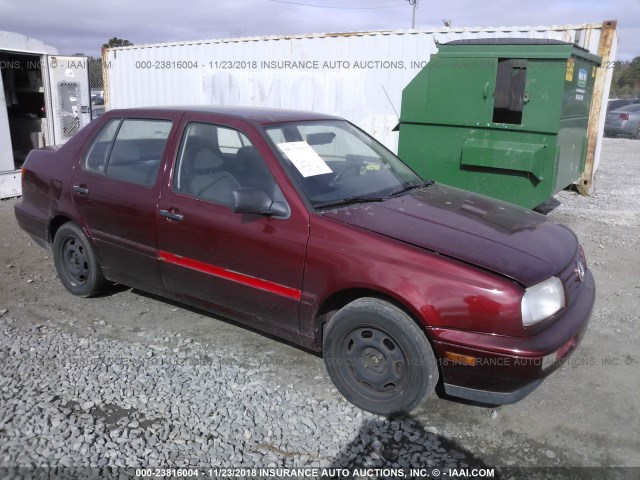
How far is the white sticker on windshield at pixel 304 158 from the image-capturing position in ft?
11.4

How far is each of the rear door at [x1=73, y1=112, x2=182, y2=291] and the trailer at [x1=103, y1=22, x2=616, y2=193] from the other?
20.1ft

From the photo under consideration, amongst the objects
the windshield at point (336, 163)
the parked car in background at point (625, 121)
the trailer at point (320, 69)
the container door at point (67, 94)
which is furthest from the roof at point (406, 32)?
the parked car in background at point (625, 121)

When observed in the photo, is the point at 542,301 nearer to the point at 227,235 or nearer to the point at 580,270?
the point at 580,270

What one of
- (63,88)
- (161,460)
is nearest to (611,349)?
(161,460)

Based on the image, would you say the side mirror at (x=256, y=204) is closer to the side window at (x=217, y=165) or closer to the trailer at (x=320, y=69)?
the side window at (x=217, y=165)

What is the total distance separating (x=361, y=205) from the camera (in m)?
3.41

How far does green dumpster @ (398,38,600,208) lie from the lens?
6.29m

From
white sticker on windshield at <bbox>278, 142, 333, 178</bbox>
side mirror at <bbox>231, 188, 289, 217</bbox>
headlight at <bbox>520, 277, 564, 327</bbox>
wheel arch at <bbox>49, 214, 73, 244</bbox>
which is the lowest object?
wheel arch at <bbox>49, 214, 73, 244</bbox>

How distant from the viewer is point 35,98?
9945 mm

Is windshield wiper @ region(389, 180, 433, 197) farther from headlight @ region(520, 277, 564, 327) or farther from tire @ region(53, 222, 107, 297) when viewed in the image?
tire @ region(53, 222, 107, 297)

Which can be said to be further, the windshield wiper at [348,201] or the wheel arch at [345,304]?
the windshield wiper at [348,201]

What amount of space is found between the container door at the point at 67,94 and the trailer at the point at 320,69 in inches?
125

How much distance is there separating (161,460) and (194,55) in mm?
11008

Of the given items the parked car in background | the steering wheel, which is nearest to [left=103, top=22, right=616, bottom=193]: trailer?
the steering wheel
